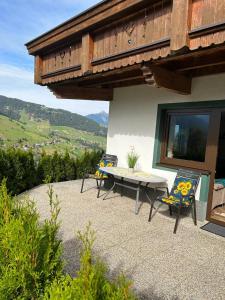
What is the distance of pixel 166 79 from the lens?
372 centimetres

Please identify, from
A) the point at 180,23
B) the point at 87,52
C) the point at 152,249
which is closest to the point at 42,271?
the point at 152,249

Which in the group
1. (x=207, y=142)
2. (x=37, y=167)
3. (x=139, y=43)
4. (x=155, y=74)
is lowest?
(x=37, y=167)

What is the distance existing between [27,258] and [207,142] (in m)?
3.74

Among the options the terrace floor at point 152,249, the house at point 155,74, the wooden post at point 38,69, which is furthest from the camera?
the wooden post at point 38,69

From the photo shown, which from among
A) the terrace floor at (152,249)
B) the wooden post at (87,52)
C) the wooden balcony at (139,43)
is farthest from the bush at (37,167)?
the wooden post at (87,52)

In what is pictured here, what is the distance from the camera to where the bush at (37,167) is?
5363 mm

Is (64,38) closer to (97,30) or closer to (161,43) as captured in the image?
(97,30)

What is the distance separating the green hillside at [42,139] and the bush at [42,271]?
4.68m

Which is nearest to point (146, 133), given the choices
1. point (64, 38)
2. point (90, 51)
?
point (90, 51)

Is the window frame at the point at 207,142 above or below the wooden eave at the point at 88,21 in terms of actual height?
below

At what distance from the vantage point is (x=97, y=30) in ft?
12.3

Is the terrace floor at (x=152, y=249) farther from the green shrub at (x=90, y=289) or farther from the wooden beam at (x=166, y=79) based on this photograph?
the wooden beam at (x=166, y=79)

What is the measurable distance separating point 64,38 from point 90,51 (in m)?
0.74

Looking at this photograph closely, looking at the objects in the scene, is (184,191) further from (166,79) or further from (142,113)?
(142,113)
